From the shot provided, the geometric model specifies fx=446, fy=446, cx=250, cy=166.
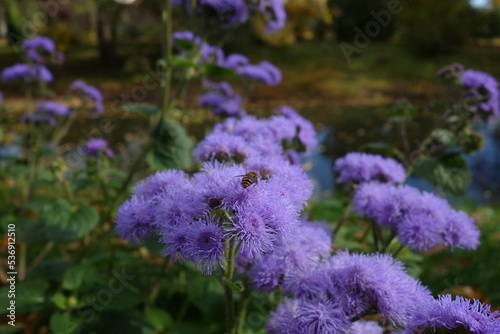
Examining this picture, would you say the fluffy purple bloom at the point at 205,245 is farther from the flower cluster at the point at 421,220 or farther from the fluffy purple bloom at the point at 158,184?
the flower cluster at the point at 421,220

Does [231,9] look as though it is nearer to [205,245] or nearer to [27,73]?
[205,245]

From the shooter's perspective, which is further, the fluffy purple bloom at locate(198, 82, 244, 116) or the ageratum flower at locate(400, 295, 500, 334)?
the fluffy purple bloom at locate(198, 82, 244, 116)

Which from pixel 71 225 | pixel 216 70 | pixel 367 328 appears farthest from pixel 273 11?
pixel 367 328

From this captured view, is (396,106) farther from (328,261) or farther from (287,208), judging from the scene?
(287,208)

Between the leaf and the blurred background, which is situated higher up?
the leaf

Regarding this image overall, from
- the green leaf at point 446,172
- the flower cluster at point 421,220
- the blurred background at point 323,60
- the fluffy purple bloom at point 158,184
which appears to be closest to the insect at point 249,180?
the fluffy purple bloom at point 158,184

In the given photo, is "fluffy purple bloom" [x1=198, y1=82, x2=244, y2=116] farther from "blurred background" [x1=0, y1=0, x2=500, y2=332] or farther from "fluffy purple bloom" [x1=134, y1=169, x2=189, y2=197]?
"blurred background" [x1=0, y1=0, x2=500, y2=332]

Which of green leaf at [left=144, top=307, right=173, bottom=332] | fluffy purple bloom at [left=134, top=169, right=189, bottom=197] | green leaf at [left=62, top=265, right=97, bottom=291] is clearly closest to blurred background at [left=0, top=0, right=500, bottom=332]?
green leaf at [left=144, top=307, right=173, bottom=332]
